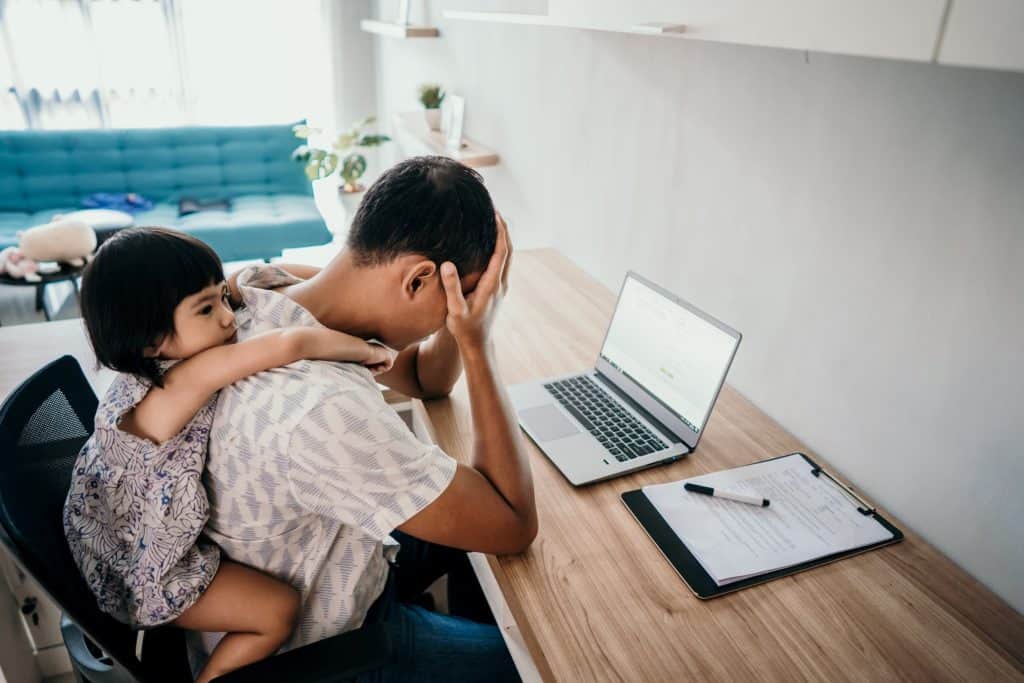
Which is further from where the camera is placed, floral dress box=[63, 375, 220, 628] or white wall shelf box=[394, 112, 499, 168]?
white wall shelf box=[394, 112, 499, 168]

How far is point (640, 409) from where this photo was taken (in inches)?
50.9

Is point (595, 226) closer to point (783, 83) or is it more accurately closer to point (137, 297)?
point (783, 83)

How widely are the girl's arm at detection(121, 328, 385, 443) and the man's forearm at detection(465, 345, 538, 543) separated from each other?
0.76 ft

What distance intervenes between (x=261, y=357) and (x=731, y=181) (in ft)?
3.13

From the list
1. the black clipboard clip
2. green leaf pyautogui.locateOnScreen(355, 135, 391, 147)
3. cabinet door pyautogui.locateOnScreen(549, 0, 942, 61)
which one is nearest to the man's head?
cabinet door pyautogui.locateOnScreen(549, 0, 942, 61)

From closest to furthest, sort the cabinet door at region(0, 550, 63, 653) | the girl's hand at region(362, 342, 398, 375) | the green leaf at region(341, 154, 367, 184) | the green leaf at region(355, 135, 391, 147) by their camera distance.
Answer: the girl's hand at region(362, 342, 398, 375) < the cabinet door at region(0, 550, 63, 653) < the green leaf at region(355, 135, 391, 147) < the green leaf at region(341, 154, 367, 184)

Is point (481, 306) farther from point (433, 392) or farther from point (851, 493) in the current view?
Result: point (851, 493)

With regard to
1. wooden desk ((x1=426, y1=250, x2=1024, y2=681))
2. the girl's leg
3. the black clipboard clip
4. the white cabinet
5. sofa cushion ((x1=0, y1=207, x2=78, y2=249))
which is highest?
the black clipboard clip

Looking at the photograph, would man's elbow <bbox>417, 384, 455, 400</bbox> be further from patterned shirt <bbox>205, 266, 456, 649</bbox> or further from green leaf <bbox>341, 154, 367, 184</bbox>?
green leaf <bbox>341, 154, 367, 184</bbox>

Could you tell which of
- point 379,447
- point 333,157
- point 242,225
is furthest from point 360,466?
point 333,157

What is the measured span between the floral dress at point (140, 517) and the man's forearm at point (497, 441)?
0.38 metres

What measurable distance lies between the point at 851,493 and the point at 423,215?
0.84 metres

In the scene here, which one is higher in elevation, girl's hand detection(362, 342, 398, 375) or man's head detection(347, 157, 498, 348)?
man's head detection(347, 157, 498, 348)

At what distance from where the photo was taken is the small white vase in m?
2.97
